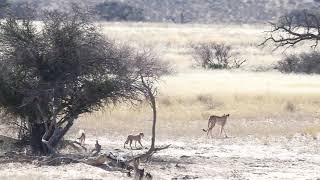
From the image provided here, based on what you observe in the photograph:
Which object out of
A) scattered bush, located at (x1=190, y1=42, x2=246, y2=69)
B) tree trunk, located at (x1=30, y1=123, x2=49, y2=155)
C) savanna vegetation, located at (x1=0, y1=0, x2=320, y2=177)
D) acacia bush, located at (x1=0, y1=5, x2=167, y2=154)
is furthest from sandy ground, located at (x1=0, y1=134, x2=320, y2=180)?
scattered bush, located at (x1=190, y1=42, x2=246, y2=69)

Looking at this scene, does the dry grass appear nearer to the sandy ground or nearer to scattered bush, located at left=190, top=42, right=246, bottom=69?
scattered bush, located at left=190, top=42, right=246, bottom=69

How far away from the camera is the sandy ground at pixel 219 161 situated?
1895cm

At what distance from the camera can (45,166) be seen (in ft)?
64.8

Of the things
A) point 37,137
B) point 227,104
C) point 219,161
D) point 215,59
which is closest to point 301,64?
point 215,59

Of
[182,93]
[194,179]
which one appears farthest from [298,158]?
[182,93]

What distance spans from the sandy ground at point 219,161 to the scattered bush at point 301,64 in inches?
976

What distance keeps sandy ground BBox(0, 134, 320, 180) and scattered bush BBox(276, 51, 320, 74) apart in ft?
81.3

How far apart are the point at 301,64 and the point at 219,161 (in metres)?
32.3

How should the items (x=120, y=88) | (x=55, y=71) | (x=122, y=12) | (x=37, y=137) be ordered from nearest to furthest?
1. (x=55, y=71)
2. (x=120, y=88)
3. (x=37, y=137)
4. (x=122, y=12)

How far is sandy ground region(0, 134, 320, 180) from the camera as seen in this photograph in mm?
18947

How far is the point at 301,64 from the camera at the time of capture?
54.1m

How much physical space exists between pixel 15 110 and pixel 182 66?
3644cm

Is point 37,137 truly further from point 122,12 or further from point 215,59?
point 122,12

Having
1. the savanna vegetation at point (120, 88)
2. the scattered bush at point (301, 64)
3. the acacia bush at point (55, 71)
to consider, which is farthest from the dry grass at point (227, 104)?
the acacia bush at point (55, 71)
